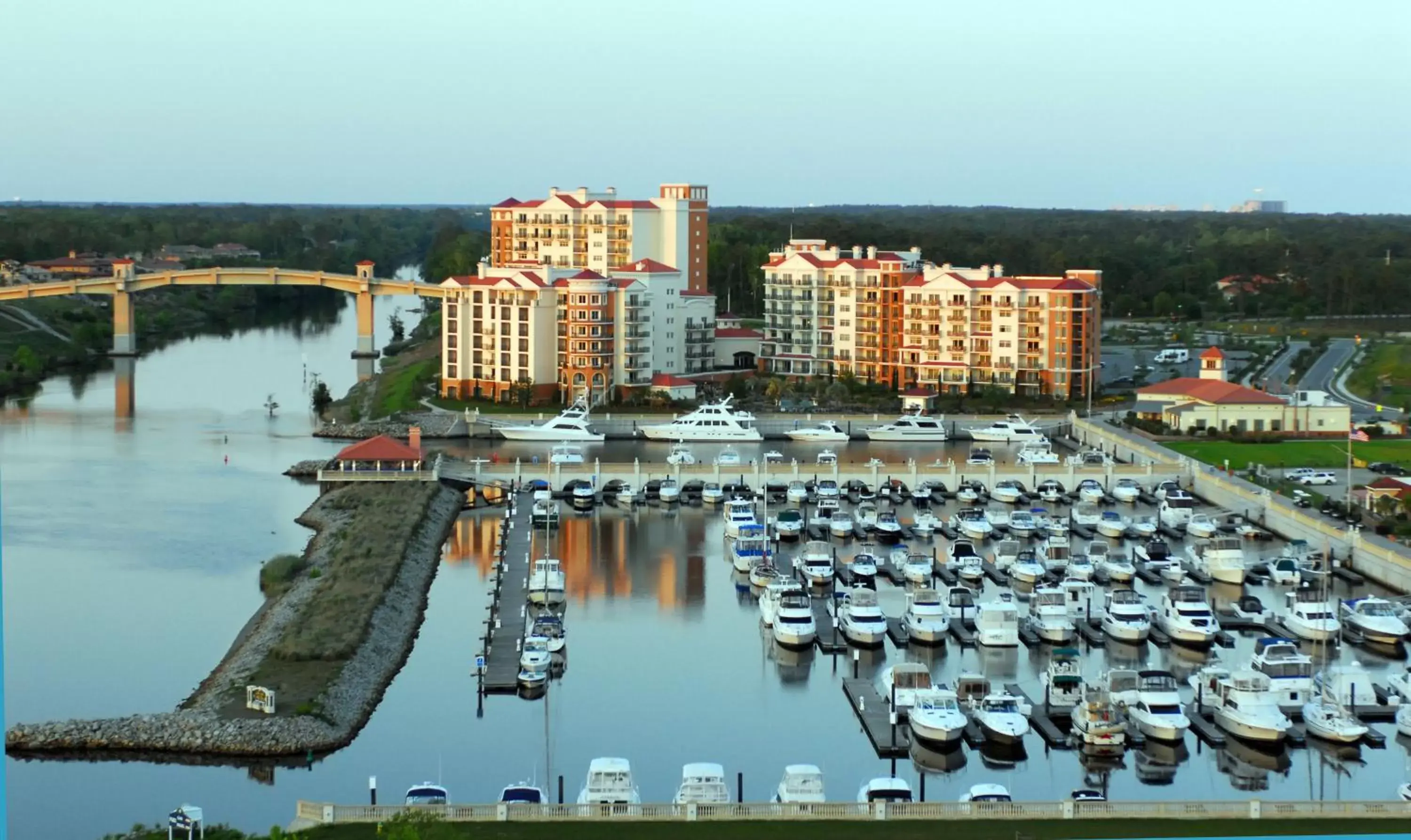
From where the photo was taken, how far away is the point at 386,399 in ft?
69.4

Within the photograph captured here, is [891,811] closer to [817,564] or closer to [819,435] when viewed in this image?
[817,564]

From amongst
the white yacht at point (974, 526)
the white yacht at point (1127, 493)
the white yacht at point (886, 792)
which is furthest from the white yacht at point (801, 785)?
the white yacht at point (1127, 493)

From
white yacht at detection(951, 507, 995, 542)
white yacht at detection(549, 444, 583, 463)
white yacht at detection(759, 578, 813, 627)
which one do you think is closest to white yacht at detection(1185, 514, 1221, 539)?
white yacht at detection(951, 507, 995, 542)

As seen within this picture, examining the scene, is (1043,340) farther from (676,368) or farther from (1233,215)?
(1233,215)

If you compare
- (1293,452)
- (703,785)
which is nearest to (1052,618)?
(703,785)

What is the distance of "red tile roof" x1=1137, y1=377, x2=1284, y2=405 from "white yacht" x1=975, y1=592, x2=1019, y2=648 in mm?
8757

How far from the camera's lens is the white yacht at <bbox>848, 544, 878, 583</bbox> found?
1156cm

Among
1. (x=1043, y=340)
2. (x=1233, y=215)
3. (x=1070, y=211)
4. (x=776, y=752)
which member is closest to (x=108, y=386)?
(x=1043, y=340)

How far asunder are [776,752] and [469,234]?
32.9 meters

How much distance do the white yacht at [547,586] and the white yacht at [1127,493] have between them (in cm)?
538

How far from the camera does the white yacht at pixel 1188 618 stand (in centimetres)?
1009

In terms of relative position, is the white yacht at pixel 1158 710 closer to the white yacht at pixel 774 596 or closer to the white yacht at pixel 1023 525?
the white yacht at pixel 774 596

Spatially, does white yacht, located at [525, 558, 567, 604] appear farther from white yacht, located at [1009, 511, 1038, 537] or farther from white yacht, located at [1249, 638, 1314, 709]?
white yacht, located at [1249, 638, 1314, 709]

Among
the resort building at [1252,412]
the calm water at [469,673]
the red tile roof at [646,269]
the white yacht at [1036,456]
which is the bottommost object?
the calm water at [469,673]
